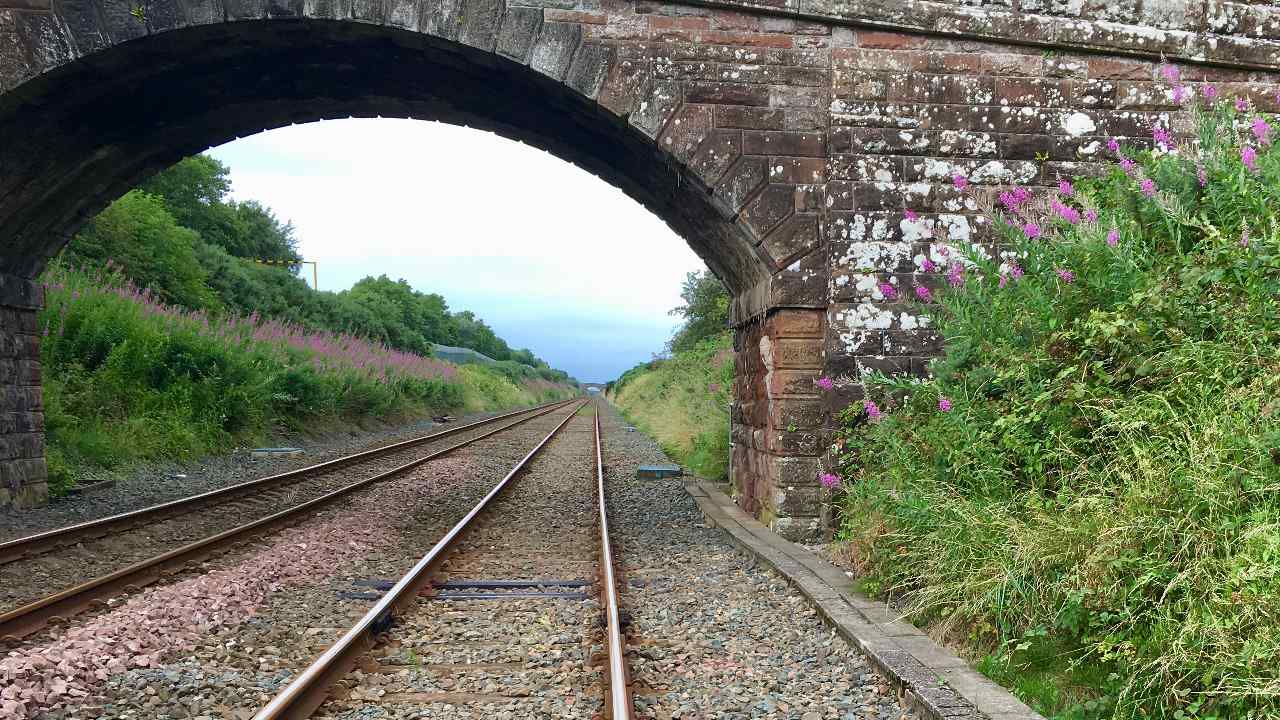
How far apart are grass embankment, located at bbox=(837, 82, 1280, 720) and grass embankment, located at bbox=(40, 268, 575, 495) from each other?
31.3 ft

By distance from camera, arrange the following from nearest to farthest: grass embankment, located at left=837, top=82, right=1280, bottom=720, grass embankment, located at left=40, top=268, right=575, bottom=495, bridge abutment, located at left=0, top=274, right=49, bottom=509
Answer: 1. grass embankment, located at left=837, top=82, right=1280, bottom=720
2. bridge abutment, located at left=0, top=274, right=49, bottom=509
3. grass embankment, located at left=40, top=268, right=575, bottom=495

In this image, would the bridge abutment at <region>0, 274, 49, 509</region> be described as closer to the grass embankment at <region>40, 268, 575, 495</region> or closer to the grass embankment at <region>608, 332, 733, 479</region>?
the grass embankment at <region>40, 268, 575, 495</region>

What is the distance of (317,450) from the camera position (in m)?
15.8

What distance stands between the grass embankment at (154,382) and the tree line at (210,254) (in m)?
1.94

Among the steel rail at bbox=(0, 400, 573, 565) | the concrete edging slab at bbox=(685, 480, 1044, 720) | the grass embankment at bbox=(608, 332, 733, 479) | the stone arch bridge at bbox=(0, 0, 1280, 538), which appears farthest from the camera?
the grass embankment at bbox=(608, 332, 733, 479)

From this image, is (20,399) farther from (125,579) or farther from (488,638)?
(488,638)

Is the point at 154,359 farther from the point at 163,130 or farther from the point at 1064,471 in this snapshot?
the point at 1064,471

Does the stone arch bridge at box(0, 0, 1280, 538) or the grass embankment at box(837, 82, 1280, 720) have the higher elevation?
the stone arch bridge at box(0, 0, 1280, 538)

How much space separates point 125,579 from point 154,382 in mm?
9245

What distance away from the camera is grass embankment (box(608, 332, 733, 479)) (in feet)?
43.0

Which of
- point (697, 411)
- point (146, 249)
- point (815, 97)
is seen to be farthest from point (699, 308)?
point (815, 97)

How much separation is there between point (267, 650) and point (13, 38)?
544 centimetres

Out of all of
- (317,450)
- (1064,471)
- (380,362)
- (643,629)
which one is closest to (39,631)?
(643,629)

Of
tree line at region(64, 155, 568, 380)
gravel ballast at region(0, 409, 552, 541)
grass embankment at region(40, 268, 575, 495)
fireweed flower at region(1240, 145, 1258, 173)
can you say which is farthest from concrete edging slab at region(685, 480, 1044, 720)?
tree line at region(64, 155, 568, 380)
